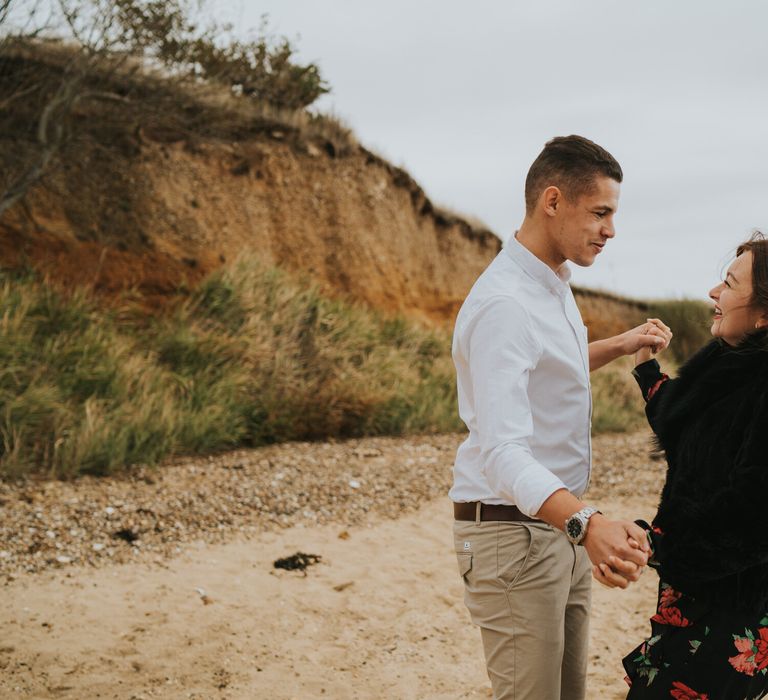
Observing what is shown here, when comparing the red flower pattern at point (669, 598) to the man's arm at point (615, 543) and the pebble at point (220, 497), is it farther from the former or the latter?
the pebble at point (220, 497)

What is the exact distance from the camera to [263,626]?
19.0ft

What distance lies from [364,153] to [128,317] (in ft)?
21.6

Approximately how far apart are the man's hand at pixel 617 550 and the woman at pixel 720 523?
0.32 metres

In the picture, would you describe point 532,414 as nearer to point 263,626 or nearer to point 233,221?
point 263,626

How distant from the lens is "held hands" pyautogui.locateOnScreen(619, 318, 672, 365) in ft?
9.77

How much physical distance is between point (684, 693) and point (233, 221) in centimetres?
1262

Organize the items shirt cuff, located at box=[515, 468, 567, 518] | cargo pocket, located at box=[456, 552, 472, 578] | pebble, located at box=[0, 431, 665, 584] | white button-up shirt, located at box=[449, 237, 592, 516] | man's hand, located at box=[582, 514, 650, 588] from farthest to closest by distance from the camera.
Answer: pebble, located at box=[0, 431, 665, 584], cargo pocket, located at box=[456, 552, 472, 578], white button-up shirt, located at box=[449, 237, 592, 516], shirt cuff, located at box=[515, 468, 567, 518], man's hand, located at box=[582, 514, 650, 588]

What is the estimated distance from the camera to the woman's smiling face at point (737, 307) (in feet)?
8.36

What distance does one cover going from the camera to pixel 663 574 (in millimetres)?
2510

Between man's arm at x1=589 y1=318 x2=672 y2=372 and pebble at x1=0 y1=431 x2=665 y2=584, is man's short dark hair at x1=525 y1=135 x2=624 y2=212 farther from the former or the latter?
pebble at x1=0 y1=431 x2=665 y2=584

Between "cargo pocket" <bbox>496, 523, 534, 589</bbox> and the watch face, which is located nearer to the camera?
the watch face

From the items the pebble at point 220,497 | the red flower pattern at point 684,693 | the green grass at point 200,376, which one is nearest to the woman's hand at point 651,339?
the red flower pattern at point 684,693

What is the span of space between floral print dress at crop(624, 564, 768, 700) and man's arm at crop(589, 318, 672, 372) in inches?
32.4

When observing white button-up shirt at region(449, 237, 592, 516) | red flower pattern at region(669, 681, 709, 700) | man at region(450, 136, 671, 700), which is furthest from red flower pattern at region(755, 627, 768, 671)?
white button-up shirt at region(449, 237, 592, 516)
